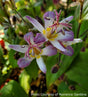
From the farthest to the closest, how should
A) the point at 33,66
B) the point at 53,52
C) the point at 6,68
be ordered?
1. the point at 6,68
2. the point at 33,66
3. the point at 53,52

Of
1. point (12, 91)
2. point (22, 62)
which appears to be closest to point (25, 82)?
point (12, 91)

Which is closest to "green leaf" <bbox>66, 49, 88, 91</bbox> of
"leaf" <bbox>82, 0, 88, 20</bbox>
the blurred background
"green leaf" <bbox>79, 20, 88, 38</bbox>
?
the blurred background

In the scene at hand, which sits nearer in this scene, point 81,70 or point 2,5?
point 2,5

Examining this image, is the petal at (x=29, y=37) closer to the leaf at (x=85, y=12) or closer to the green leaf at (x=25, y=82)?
the leaf at (x=85, y=12)

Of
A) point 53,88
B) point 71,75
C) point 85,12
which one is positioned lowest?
point 53,88

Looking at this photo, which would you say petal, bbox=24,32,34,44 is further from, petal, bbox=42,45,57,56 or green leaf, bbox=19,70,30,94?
green leaf, bbox=19,70,30,94

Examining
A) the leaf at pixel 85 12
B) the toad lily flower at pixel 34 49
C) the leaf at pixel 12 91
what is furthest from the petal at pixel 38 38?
the leaf at pixel 12 91

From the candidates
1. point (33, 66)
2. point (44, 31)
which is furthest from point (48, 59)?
point (44, 31)

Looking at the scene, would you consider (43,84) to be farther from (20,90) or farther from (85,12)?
(85,12)
